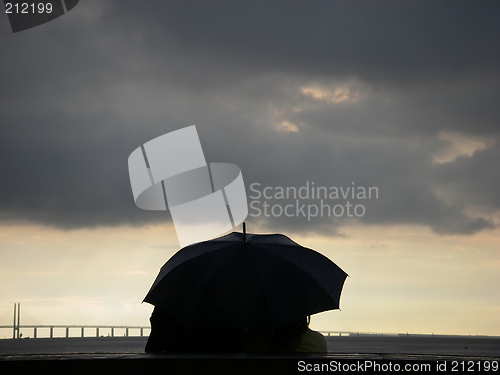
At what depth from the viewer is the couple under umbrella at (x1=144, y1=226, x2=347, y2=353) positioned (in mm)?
5020

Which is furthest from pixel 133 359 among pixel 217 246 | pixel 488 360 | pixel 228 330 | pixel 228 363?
pixel 488 360

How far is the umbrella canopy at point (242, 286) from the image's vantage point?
502 centimetres

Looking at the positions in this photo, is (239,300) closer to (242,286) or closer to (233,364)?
(242,286)

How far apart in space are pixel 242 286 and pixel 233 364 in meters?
1.26

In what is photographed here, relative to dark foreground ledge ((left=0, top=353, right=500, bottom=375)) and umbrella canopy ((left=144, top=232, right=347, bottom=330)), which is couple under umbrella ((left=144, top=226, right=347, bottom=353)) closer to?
umbrella canopy ((left=144, top=232, right=347, bottom=330))

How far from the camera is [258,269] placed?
5.24 m

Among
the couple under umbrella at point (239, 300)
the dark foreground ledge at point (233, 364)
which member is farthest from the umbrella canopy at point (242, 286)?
the dark foreground ledge at point (233, 364)

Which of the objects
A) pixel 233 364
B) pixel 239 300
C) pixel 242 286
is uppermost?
pixel 242 286

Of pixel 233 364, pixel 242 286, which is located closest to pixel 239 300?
pixel 242 286

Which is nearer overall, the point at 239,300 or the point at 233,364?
the point at 233,364

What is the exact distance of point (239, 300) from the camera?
511 cm

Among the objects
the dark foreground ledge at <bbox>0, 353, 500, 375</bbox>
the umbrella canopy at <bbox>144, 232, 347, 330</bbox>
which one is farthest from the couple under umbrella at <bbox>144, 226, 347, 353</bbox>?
the dark foreground ledge at <bbox>0, 353, 500, 375</bbox>

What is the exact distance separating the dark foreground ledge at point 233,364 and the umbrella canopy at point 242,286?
960 millimetres

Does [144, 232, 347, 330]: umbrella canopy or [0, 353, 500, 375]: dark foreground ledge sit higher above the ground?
[144, 232, 347, 330]: umbrella canopy
